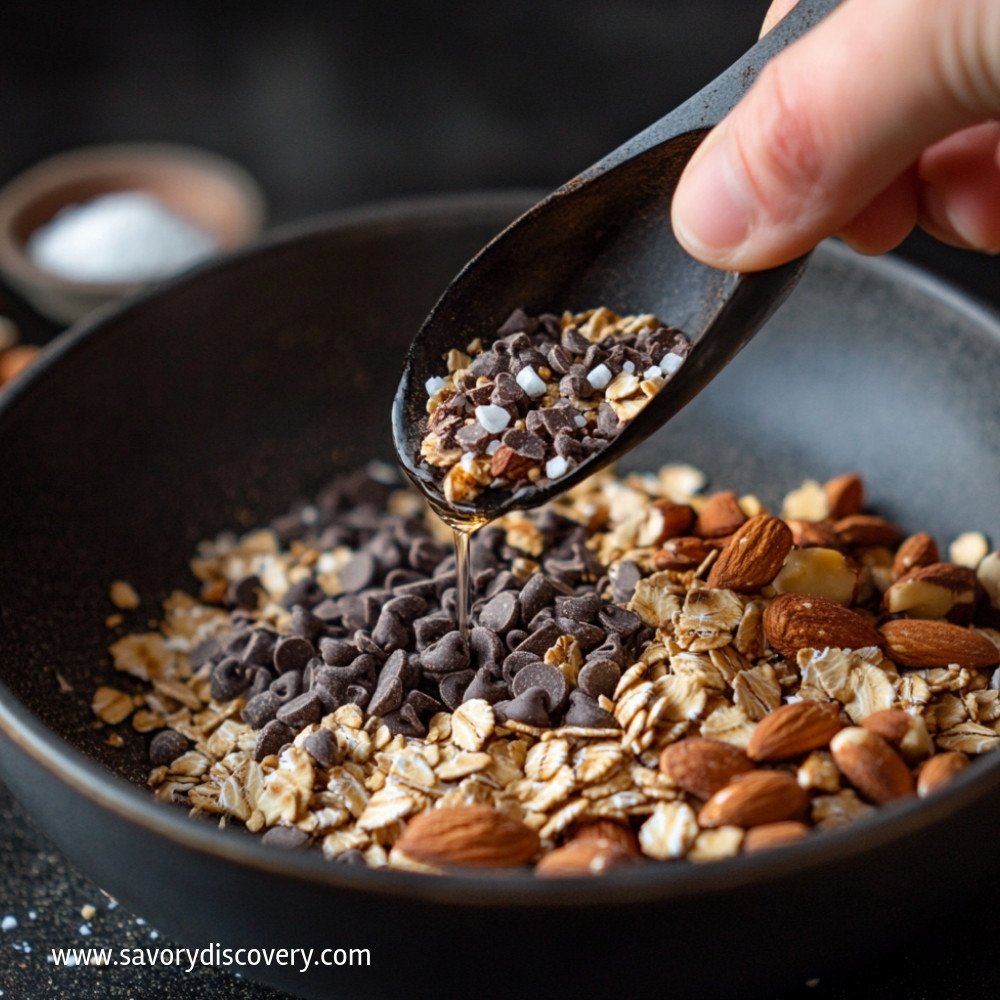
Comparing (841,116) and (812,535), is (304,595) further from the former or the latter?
(841,116)

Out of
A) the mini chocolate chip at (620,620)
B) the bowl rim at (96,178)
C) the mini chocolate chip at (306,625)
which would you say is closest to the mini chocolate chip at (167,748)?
the mini chocolate chip at (306,625)

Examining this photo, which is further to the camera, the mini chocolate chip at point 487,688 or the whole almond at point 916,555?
the whole almond at point 916,555

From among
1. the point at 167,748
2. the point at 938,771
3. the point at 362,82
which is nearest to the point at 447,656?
the point at 167,748

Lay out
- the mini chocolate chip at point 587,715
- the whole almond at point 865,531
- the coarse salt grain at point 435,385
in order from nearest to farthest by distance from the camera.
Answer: the mini chocolate chip at point 587,715 < the coarse salt grain at point 435,385 < the whole almond at point 865,531

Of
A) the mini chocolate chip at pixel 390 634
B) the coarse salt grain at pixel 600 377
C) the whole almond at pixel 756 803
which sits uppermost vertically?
the coarse salt grain at pixel 600 377

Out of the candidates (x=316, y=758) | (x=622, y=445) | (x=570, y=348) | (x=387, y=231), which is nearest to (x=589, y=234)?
(x=570, y=348)

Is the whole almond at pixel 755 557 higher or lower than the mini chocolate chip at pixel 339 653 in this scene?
higher

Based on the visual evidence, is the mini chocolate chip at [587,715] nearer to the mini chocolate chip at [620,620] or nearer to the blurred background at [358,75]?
the mini chocolate chip at [620,620]
